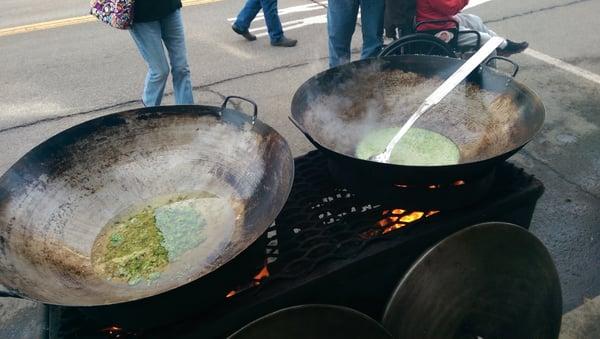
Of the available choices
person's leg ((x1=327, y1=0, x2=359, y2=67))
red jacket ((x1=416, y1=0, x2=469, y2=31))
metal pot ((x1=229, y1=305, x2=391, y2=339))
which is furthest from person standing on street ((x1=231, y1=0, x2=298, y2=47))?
metal pot ((x1=229, y1=305, x2=391, y2=339))

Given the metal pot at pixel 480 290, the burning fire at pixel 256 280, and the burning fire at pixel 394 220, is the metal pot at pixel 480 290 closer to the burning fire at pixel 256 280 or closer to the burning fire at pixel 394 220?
the burning fire at pixel 394 220

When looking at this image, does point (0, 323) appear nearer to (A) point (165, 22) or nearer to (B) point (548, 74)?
(A) point (165, 22)

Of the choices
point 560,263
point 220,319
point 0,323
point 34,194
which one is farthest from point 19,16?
point 560,263

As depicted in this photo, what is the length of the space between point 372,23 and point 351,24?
222 mm

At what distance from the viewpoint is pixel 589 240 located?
132 inches

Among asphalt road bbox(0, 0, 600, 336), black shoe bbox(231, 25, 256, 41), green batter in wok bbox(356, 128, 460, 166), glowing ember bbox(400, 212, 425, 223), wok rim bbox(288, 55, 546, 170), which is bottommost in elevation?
asphalt road bbox(0, 0, 600, 336)

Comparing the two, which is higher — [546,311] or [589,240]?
[546,311]

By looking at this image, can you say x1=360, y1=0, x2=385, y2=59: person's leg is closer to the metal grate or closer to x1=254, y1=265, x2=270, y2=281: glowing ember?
the metal grate

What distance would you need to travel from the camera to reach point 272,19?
6629mm

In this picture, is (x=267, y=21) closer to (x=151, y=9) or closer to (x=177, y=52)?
(x=177, y=52)

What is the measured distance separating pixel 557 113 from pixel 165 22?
4206 millimetres

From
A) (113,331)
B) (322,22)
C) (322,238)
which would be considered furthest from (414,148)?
(322,22)

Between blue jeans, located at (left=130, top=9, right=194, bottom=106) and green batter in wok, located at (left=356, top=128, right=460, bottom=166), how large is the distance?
92.8 inches

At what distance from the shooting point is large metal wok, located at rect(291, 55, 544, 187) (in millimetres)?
2344
